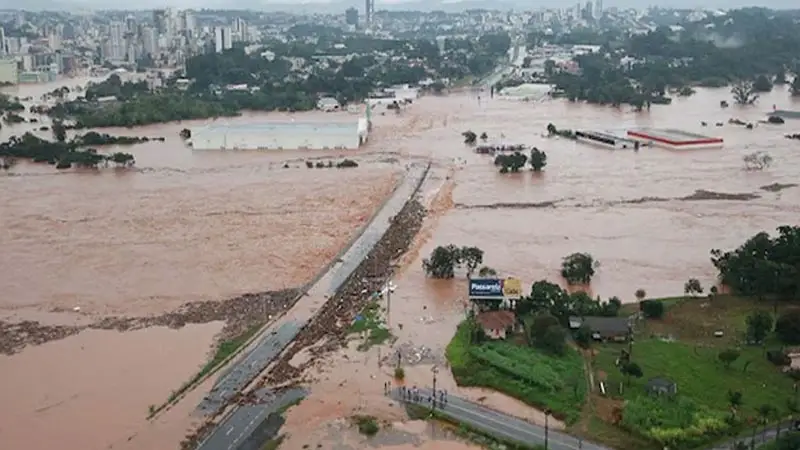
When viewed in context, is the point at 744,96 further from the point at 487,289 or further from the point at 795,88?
the point at 487,289

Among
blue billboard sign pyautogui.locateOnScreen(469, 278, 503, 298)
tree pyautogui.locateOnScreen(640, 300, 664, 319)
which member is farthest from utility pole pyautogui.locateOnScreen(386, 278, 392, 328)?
tree pyautogui.locateOnScreen(640, 300, 664, 319)

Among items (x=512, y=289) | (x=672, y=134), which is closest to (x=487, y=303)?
(x=512, y=289)

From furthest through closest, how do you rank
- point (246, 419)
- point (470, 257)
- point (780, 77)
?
point (780, 77)
point (470, 257)
point (246, 419)

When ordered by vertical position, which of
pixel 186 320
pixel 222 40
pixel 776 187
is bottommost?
pixel 186 320

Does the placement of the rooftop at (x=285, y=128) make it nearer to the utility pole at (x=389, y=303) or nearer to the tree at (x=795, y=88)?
the utility pole at (x=389, y=303)

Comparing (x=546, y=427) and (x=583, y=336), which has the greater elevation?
(x=583, y=336)

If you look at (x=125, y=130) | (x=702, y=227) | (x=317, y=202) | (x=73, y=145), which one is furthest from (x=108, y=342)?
(x=125, y=130)

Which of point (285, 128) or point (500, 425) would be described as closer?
point (500, 425)

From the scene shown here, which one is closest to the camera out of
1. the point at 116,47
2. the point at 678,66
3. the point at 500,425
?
the point at 500,425
